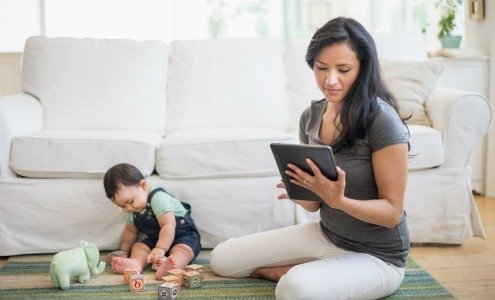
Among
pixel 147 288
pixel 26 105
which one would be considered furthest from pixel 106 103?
pixel 147 288

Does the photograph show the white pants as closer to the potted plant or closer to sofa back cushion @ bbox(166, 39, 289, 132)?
sofa back cushion @ bbox(166, 39, 289, 132)

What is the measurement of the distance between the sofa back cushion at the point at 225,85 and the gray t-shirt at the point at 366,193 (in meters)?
1.04

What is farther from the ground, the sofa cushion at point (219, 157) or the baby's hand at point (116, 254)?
the sofa cushion at point (219, 157)

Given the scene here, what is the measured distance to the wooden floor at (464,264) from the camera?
2172mm

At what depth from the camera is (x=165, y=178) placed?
8.66ft

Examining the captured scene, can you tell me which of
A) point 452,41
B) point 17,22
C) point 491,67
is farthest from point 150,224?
point 17,22

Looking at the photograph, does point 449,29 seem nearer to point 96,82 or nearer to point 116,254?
point 96,82

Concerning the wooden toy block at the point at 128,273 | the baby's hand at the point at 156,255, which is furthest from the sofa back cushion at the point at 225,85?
the wooden toy block at the point at 128,273

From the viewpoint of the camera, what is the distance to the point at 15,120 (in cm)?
269

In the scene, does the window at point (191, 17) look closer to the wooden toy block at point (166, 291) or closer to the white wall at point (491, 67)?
the white wall at point (491, 67)

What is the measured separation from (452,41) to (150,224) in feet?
7.13

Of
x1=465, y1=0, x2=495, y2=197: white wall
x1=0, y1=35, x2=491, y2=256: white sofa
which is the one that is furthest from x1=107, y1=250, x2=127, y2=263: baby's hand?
x1=465, y1=0, x2=495, y2=197: white wall

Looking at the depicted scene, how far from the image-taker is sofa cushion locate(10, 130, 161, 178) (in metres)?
2.60

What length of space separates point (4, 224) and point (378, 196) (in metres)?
1.49
